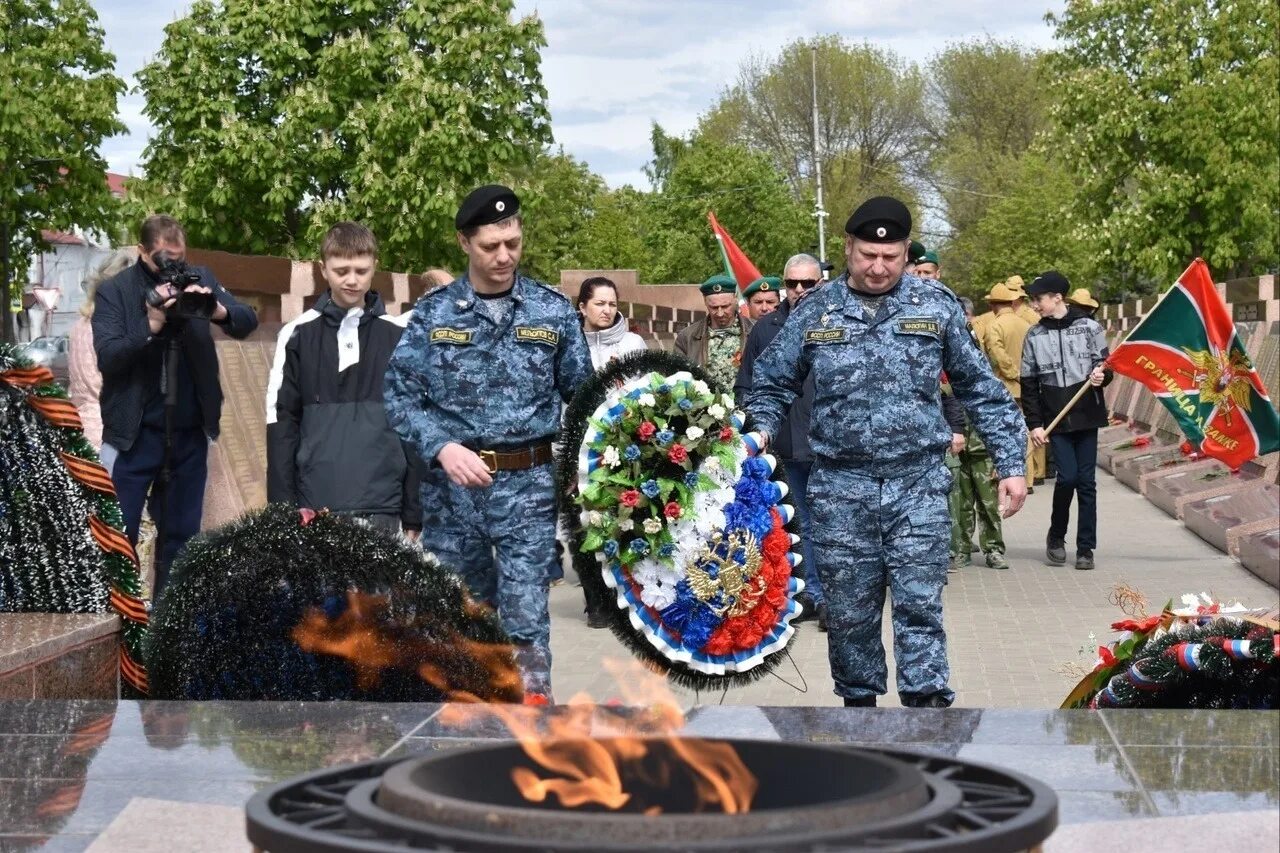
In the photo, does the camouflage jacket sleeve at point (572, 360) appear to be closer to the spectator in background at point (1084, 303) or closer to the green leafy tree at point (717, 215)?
the spectator in background at point (1084, 303)

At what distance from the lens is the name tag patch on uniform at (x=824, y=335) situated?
21.0ft

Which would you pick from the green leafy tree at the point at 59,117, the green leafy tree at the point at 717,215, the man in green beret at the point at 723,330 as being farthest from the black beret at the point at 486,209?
the green leafy tree at the point at 717,215

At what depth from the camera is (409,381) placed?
6.68 m

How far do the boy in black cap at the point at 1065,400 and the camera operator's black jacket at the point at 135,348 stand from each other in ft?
21.5

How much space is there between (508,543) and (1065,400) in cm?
755

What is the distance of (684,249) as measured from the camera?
64.8 meters

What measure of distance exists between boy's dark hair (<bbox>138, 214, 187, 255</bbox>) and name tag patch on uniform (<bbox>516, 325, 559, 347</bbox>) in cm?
211

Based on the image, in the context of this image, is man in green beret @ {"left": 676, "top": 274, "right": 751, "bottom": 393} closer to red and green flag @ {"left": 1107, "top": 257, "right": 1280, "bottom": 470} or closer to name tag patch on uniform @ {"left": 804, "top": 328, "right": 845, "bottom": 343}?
red and green flag @ {"left": 1107, "top": 257, "right": 1280, "bottom": 470}

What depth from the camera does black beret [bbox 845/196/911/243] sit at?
6387 millimetres

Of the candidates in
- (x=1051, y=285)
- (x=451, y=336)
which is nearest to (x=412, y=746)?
(x=451, y=336)

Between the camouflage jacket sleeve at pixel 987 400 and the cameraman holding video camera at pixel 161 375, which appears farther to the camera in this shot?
the cameraman holding video camera at pixel 161 375

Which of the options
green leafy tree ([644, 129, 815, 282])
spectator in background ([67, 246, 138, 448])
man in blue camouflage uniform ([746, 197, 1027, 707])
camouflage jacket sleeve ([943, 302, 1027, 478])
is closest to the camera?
man in blue camouflage uniform ([746, 197, 1027, 707])

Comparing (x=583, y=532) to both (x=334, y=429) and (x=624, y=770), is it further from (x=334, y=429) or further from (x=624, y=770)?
(x=624, y=770)

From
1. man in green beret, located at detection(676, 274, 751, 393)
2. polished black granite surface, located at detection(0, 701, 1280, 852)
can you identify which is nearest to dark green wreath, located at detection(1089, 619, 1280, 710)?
polished black granite surface, located at detection(0, 701, 1280, 852)
